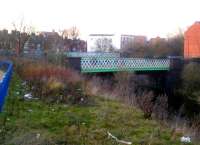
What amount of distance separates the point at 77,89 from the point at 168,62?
2648 centimetres

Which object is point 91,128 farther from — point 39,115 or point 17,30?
point 17,30

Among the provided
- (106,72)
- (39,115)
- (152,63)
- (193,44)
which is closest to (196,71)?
(152,63)

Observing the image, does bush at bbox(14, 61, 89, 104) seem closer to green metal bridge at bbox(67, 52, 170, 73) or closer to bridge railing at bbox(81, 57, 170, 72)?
green metal bridge at bbox(67, 52, 170, 73)

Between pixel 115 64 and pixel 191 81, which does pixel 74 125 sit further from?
pixel 191 81

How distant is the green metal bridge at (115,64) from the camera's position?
2959 cm

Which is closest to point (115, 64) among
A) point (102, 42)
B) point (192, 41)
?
point (192, 41)

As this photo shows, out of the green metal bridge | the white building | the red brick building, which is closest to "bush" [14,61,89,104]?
the green metal bridge

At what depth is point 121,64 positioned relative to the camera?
32.9 metres

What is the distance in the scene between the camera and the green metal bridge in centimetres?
2959

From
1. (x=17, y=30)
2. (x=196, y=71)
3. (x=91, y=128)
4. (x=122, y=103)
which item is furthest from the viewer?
(x=17, y=30)

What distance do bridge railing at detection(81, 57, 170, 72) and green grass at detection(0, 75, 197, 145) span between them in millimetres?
18666

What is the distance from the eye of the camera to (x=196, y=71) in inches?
1330

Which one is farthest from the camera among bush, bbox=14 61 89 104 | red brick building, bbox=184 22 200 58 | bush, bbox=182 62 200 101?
red brick building, bbox=184 22 200 58

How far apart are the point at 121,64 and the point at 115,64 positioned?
63 cm
